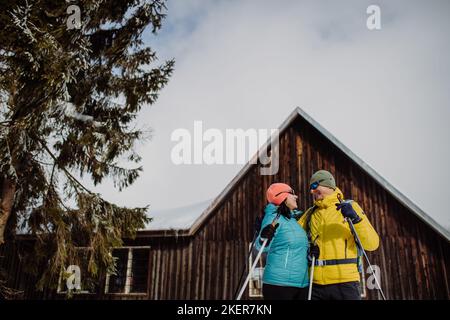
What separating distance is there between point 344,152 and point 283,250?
7735mm

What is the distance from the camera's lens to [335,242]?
12.9 ft

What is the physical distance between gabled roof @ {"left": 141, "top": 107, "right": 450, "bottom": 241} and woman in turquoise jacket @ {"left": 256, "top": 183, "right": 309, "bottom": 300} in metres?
7.07

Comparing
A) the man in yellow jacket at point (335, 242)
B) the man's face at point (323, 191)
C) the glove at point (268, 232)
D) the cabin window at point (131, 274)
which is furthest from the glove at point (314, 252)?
the cabin window at point (131, 274)

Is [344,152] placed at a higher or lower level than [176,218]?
higher

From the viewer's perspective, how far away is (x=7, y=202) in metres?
8.74

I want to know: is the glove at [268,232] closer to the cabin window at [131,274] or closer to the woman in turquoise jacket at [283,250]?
the woman in turquoise jacket at [283,250]

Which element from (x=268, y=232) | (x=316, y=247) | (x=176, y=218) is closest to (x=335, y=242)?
(x=316, y=247)

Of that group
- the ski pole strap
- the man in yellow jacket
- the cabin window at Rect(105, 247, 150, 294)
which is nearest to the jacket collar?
the man in yellow jacket

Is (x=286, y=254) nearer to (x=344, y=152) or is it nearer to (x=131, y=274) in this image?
(x=344, y=152)

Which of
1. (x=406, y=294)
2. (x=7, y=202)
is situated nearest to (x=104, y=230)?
(x=7, y=202)

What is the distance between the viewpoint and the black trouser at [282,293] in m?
3.63

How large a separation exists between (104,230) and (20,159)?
2.54 meters

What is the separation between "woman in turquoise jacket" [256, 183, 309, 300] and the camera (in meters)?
3.68
